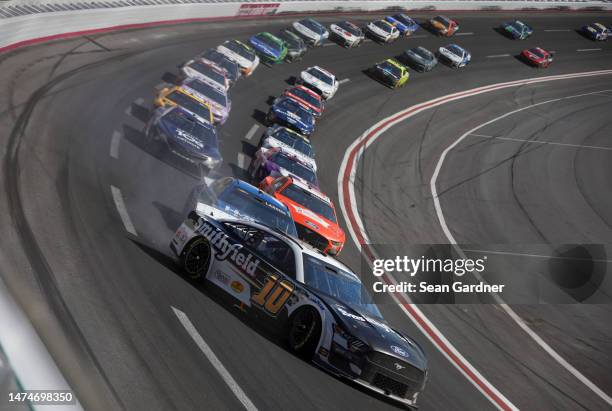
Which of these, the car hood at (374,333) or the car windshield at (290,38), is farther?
the car windshield at (290,38)

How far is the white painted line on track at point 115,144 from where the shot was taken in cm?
1631

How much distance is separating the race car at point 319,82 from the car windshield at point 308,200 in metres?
12.9

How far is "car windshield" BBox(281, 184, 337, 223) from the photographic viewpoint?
1696 centimetres

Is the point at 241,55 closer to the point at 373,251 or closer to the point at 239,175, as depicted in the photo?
the point at 239,175

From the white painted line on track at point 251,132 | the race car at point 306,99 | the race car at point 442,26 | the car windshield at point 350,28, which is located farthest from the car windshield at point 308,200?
the race car at point 442,26

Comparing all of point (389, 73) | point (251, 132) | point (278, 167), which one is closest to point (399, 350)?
point (278, 167)

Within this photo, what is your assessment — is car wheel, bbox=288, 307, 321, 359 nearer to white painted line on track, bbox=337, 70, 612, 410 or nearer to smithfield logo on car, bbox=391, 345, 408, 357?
smithfield logo on car, bbox=391, 345, 408, 357

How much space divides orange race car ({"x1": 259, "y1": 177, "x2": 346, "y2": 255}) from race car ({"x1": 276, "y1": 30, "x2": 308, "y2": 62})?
54.4 feet

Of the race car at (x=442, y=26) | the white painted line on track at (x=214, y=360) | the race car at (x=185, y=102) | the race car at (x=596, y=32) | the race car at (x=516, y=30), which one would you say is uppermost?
the race car at (x=596, y=32)

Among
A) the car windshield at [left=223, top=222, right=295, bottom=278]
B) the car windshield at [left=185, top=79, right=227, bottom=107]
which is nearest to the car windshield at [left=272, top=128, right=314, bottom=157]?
the car windshield at [left=185, top=79, right=227, bottom=107]

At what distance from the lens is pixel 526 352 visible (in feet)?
50.3

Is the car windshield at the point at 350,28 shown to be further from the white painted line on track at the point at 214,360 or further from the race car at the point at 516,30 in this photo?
the white painted line on track at the point at 214,360

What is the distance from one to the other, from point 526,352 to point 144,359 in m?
9.75

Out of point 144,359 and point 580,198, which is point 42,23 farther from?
point 580,198
